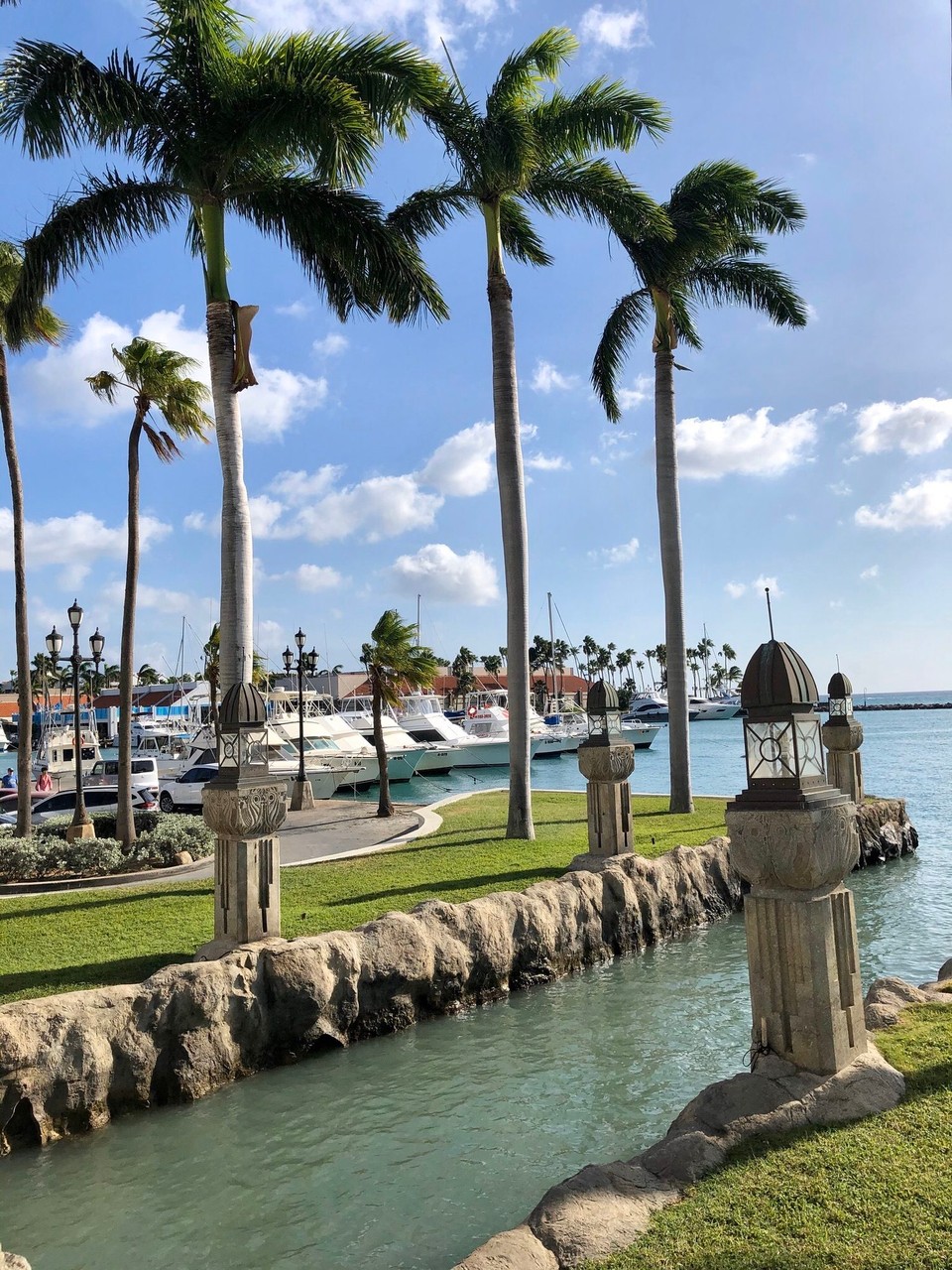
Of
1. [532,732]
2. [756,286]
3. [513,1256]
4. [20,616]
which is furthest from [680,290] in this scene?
[532,732]

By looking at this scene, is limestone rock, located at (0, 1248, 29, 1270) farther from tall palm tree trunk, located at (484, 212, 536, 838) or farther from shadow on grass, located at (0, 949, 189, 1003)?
tall palm tree trunk, located at (484, 212, 536, 838)

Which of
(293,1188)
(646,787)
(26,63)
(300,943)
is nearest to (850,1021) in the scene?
(293,1188)

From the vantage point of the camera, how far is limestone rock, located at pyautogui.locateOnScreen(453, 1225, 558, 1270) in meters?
3.78

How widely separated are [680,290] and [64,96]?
41.3 feet

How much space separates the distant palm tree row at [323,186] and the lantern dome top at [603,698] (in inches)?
122

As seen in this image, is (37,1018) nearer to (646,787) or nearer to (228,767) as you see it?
(228,767)

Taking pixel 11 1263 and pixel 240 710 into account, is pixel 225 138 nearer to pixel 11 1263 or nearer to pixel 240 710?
pixel 240 710

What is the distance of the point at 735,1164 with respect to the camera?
14.4 feet

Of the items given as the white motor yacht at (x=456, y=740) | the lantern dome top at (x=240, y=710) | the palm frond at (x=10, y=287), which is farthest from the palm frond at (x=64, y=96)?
the white motor yacht at (x=456, y=740)

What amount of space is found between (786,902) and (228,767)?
17.6 feet

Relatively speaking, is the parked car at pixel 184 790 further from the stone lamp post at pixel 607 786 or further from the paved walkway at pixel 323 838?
the stone lamp post at pixel 607 786

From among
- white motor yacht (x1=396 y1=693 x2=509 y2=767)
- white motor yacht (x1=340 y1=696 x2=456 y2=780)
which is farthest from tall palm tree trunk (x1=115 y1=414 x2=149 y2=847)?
white motor yacht (x1=396 y1=693 x2=509 y2=767)

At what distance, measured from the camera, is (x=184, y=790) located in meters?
28.9

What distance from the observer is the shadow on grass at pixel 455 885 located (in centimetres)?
1109
